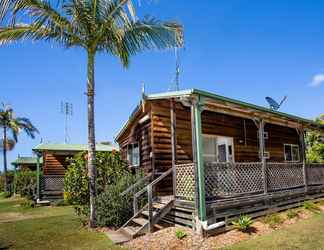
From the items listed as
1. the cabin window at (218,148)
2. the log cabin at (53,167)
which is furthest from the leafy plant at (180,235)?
the log cabin at (53,167)

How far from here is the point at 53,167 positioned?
2320 cm

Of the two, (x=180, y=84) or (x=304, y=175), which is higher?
(x=180, y=84)

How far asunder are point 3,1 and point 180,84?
27.8ft

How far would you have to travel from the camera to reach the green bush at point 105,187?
33.3ft

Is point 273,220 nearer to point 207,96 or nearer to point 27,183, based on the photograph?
point 207,96

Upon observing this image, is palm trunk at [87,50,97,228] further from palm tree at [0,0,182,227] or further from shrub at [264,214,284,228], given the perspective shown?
shrub at [264,214,284,228]

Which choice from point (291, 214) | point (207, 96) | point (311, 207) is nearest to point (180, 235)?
point (207, 96)

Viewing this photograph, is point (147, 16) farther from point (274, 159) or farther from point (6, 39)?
point (274, 159)

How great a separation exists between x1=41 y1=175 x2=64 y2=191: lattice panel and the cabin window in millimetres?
12224

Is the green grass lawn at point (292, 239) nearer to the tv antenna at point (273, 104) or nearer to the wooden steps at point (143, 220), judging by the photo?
the wooden steps at point (143, 220)

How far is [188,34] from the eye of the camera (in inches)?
436

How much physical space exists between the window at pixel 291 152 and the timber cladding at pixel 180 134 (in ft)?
3.24

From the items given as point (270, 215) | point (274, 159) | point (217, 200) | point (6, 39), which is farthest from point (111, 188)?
point (274, 159)

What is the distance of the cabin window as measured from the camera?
12602 millimetres
